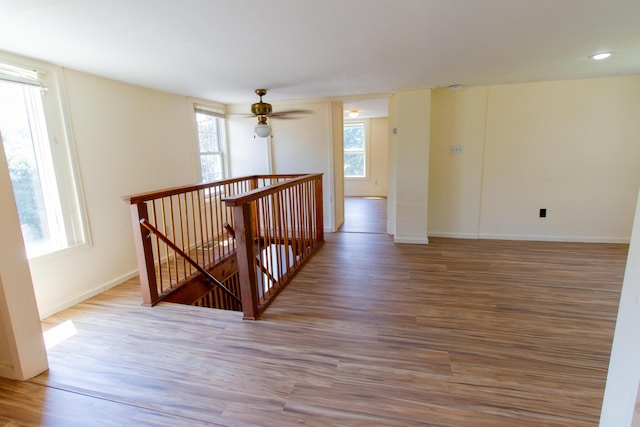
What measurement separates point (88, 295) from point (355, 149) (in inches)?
285

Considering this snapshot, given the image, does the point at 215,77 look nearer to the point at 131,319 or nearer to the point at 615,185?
the point at 131,319

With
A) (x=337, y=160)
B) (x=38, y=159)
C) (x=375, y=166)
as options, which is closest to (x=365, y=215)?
(x=337, y=160)

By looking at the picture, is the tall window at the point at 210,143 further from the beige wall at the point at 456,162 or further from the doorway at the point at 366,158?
the doorway at the point at 366,158

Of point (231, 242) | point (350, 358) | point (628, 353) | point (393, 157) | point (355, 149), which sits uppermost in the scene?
point (355, 149)

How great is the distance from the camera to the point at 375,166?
8.68 m

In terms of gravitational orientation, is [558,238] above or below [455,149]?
below

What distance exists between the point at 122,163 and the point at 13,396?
231cm

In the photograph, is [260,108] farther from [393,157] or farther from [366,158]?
[366,158]

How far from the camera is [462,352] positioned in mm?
1986

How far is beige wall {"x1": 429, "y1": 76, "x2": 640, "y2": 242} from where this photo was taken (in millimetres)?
3926

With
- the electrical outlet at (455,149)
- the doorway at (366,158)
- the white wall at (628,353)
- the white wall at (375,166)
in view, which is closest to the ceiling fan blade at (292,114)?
the electrical outlet at (455,149)

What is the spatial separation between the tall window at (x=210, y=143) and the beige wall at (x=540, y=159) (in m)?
3.48

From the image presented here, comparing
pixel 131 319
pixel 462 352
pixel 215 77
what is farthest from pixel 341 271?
pixel 215 77

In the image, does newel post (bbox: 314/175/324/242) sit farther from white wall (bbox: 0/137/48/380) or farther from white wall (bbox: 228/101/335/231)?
white wall (bbox: 0/137/48/380)
